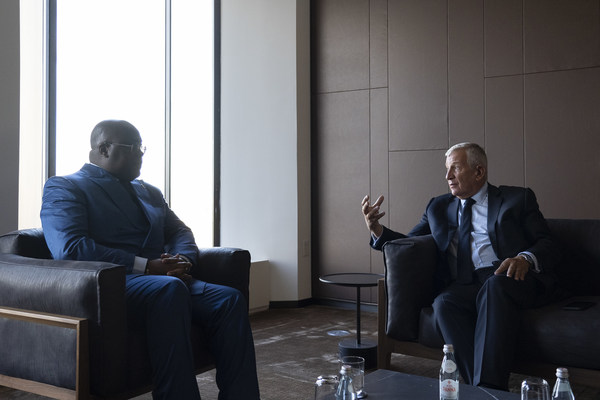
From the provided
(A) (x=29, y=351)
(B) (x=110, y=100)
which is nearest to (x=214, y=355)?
(A) (x=29, y=351)

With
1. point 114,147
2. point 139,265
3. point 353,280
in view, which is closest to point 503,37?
point 353,280

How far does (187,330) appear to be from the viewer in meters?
2.23

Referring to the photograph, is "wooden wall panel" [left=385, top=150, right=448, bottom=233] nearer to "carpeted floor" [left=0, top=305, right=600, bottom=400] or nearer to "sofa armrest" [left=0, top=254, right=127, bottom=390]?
"carpeted floor" [left=0, top=305, right=600, bottom=400]

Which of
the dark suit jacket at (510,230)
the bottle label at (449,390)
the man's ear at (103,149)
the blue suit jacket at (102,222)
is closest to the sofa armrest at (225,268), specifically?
the blue suit jacket at (102,222)

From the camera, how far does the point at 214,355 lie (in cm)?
243

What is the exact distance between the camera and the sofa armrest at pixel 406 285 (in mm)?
2859

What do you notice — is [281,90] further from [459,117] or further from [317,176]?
[459,117]

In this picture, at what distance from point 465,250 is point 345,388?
159cm

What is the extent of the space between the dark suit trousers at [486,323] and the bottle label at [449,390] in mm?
909

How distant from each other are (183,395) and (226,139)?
3380mm

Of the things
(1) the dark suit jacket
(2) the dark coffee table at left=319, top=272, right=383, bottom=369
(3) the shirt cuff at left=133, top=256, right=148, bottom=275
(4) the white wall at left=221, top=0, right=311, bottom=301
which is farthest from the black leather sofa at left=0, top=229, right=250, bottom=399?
(4) the white wall at left=221, top=0, right=311, bottom=301

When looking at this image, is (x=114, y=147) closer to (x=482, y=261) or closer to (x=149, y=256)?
(x=149, y=256)

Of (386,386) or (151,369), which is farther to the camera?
(151,369)

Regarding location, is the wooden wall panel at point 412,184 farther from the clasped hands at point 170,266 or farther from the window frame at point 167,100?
the clasped hands at point 170,266
